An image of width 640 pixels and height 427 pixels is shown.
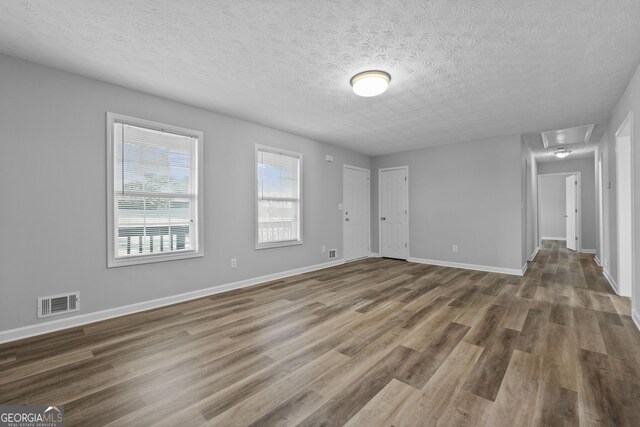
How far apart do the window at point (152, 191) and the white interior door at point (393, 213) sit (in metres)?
4.41

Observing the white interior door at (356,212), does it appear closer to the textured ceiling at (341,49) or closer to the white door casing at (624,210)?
the textured ceiling at (341,49)

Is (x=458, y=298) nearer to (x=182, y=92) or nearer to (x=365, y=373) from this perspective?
(x=365, y=373)

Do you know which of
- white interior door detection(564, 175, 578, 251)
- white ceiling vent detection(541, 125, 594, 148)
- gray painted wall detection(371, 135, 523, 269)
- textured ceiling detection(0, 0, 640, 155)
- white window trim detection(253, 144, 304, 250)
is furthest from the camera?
white interior door detection(564, 175, 578, 251)

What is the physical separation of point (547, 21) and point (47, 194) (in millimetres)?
4486

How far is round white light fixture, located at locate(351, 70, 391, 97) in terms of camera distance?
2.72m

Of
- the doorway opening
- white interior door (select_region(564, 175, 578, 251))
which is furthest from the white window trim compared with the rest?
white interior door (select_region(564, 175, 578, 251))

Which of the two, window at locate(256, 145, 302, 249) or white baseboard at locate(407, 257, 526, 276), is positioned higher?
window at locate(256, 145, 302, 249)

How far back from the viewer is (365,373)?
1.93 meters

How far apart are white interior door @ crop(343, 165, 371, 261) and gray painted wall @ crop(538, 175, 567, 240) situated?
7560 mm

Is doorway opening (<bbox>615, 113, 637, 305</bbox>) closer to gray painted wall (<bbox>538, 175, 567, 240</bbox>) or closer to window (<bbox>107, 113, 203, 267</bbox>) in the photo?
window (<bbox>107, 113, 203, 267</bbox>)

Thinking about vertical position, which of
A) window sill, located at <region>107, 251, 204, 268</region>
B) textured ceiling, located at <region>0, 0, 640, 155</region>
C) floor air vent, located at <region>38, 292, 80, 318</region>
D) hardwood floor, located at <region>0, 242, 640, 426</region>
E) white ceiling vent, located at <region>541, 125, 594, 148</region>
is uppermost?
white ceiling vent, located at <region>541, 125, 594, 148</region>

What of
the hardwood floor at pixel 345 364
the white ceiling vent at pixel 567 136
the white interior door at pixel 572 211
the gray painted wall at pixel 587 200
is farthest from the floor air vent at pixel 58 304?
the gray painted wall at pixel 587 200

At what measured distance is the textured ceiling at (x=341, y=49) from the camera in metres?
1.91

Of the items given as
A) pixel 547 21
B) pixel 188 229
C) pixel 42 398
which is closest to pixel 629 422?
pixel 547 21
